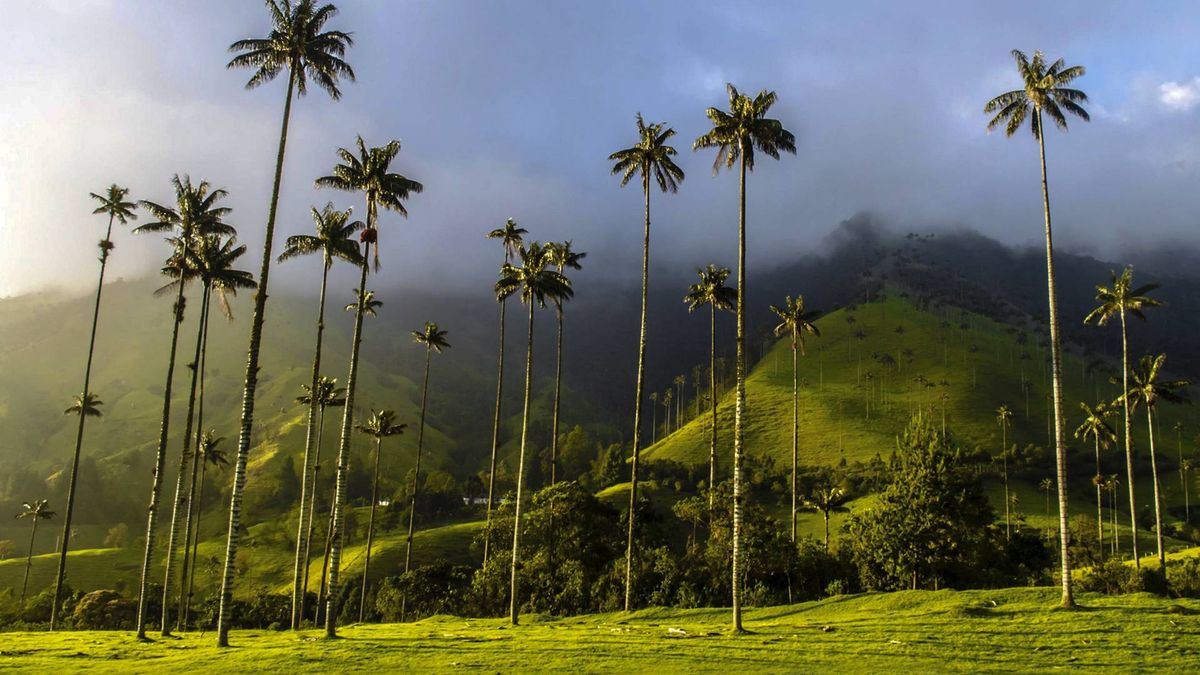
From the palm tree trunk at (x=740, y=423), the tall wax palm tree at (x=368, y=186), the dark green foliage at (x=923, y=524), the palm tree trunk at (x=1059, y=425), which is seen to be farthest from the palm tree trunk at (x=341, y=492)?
the dark green foliage at (x=923, y=524)

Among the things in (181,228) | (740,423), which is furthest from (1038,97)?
(181,228)

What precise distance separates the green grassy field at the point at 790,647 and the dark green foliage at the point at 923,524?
57.2ft

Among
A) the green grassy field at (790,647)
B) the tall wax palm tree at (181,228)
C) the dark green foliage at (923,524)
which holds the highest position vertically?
the tall wax palm tree at (181,228)

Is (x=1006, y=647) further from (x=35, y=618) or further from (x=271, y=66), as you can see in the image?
(x=35, y=618)

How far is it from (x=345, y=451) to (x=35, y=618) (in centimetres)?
8262

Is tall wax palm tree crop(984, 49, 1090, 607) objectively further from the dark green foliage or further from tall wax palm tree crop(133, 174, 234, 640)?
tall wax palm tree crop(133, 174, 234, 640)

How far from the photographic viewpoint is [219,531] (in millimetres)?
193250

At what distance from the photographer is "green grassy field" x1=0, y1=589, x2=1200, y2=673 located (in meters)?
25.7

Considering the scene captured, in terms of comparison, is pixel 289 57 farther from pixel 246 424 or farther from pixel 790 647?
pixel 790 647

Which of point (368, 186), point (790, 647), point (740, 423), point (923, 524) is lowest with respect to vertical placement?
point (790, 647)

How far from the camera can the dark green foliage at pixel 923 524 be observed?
Answer: 193 feet

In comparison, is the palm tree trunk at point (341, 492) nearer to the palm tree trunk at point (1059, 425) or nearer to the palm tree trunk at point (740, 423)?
the palm tree trunk at point (740, 423)

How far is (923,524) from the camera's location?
5916cm

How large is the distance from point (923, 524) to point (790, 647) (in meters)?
35.5
